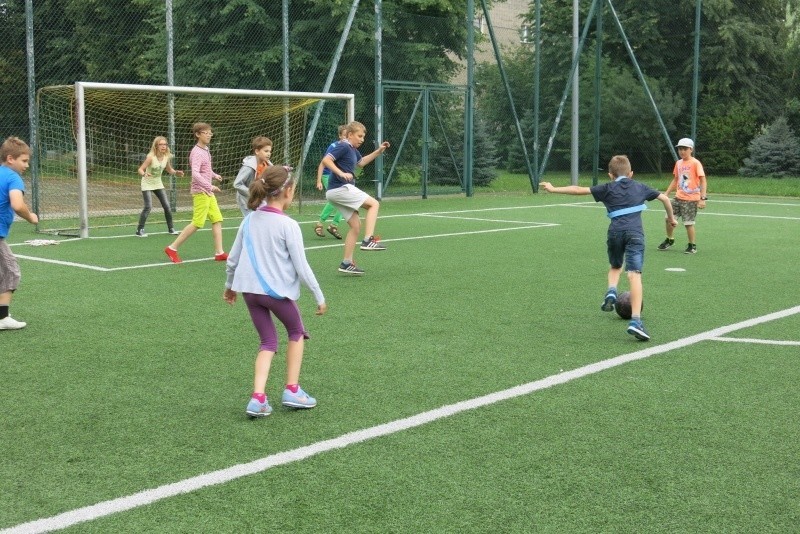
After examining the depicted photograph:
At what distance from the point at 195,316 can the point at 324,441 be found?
4001 mm

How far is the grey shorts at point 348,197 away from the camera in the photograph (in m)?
12.3

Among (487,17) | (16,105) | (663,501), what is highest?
(487,17)

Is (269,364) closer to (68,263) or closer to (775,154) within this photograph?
(68,263)

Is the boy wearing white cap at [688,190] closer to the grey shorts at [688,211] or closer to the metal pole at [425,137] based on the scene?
the grey shorts at [688,211]

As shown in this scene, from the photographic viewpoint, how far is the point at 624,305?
29.2 ft

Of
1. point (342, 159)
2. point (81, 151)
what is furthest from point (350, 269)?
point (81, 151)

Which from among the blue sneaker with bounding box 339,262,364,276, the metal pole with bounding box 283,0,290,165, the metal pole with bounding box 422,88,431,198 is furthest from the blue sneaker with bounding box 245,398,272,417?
the metal pole with bounding box 422,88,431,198

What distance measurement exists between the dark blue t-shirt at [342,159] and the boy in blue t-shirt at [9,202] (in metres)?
4.55

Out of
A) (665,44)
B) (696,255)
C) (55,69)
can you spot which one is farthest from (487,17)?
(665,44)

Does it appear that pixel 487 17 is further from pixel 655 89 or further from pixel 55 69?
pixel 655 89

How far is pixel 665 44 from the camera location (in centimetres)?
4044

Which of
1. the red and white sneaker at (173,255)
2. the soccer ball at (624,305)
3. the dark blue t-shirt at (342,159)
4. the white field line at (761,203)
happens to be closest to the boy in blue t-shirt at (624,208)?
the soccer ball at (624,305)

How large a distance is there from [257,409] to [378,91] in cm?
1866

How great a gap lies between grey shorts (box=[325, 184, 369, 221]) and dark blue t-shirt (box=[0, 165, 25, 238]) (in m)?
4.48
